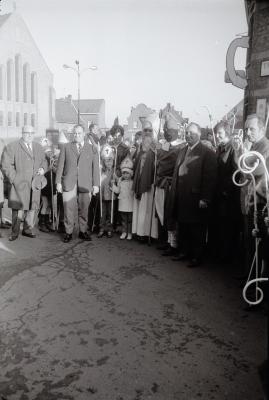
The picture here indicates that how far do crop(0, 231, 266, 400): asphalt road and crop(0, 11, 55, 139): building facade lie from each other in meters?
40.3

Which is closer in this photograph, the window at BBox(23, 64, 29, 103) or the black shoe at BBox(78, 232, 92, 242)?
the black shoe at BBox(78, 232, 92, 242)

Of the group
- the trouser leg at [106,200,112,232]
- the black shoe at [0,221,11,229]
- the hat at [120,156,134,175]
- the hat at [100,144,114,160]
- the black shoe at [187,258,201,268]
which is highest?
the hat at [100,144,114,160]

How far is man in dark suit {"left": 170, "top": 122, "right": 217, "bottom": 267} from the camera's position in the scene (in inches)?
223

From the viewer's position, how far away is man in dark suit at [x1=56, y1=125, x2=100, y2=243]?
7.11 metres

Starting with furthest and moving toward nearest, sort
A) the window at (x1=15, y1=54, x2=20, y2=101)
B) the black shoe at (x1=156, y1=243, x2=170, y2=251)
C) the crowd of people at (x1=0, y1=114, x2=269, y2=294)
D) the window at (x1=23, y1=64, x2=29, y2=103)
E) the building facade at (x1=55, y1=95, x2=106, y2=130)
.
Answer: the building facade at (x1=55, y1=95, x2=106, y2=130)
the window at (x1=23, y1=64, x2=29, y2=103)
the window at (x1=15, y1=54, x2=20, y2=101)
the black shoe at (x1=156, y1=243, x2=170, y2=251)
the crowd of people at (x1=0, y1=114, x2=269, y2=294)

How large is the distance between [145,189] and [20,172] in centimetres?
241

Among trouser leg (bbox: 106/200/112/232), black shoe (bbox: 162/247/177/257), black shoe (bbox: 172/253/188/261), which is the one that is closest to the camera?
black shoe (bbox: 172/253/188/261)

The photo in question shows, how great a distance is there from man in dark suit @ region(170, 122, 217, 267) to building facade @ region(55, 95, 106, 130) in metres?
59.3

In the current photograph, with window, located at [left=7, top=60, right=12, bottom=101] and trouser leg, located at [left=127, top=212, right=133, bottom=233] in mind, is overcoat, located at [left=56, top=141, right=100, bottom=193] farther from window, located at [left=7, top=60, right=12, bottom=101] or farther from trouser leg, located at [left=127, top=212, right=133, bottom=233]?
window, located at [left=7, top=60, right=12, bottom=101]

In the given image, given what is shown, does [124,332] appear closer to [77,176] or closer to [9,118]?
[77,176]

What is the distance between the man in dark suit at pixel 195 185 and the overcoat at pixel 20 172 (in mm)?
2961

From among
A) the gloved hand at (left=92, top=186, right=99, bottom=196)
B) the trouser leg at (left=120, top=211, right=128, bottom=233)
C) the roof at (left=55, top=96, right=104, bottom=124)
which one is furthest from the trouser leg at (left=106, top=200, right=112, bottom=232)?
the roof at (left=55, top=96, right=104, bottom=124)

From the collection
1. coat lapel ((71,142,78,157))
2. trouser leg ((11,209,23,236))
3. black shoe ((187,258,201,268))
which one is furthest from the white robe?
trouser leg ((11,209,23,236))

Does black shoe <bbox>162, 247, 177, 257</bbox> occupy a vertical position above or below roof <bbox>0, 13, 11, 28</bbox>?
below
